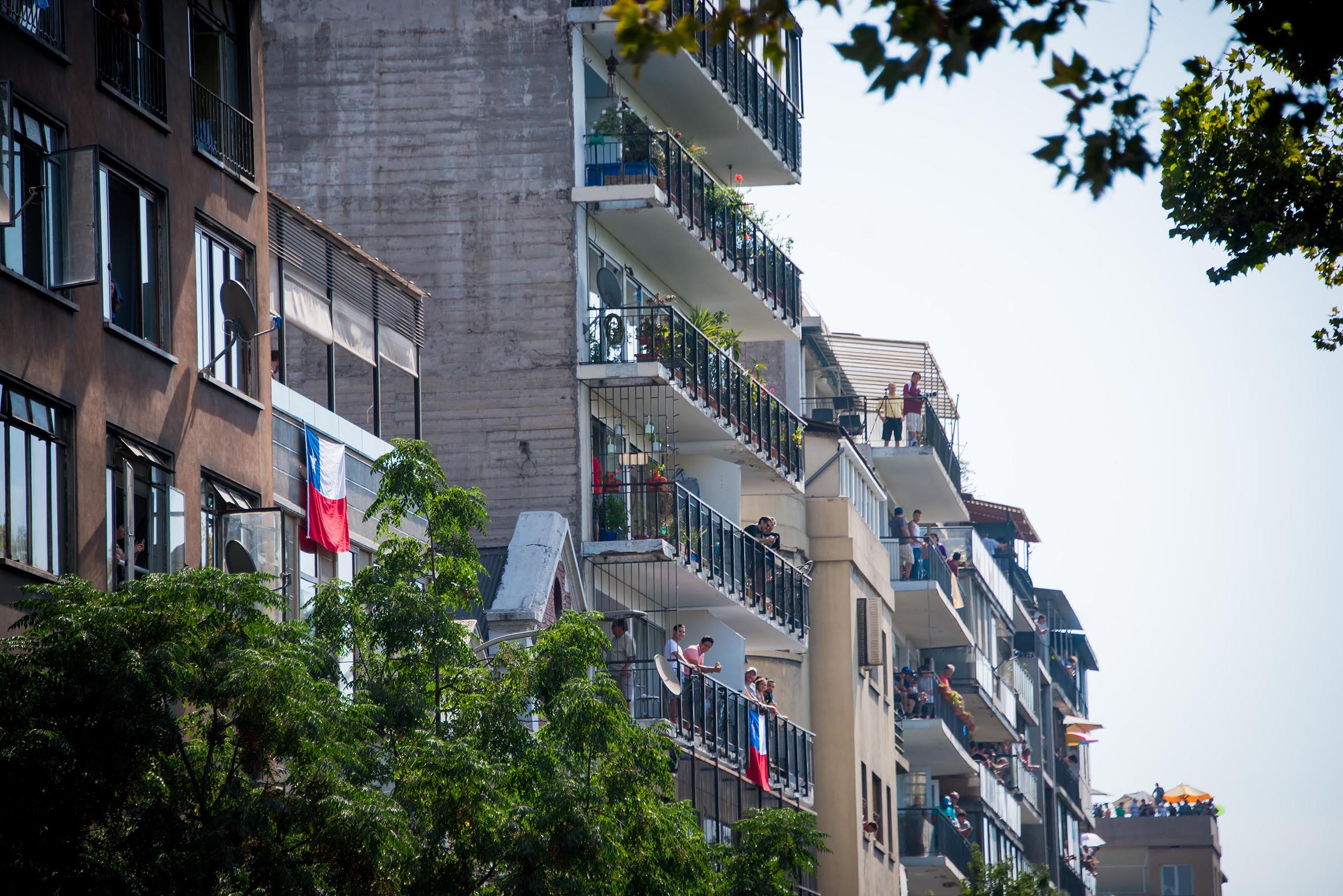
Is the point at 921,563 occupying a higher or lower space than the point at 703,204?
lower

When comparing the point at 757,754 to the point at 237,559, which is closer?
the point at 237,559

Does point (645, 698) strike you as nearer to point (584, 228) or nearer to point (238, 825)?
point (584, 228)

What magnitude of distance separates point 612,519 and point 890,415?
22.7 m

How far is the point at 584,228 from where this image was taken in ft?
115

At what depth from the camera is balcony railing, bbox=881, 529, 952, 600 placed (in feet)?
179

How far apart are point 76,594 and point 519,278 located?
18326 millimetres

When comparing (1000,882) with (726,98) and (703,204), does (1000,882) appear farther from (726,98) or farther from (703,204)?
(726,98)

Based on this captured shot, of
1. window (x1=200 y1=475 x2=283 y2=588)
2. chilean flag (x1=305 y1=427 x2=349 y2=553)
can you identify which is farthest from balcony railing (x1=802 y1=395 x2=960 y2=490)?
window (x1=200 y1=475 x2=283 y2=588)

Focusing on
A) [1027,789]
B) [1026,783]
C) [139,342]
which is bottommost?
[1027,789]

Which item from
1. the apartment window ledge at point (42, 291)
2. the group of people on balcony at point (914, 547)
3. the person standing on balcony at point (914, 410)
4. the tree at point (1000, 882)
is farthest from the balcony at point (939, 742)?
the apartment window ledge at point (42, 291)

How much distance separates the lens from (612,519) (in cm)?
Answer: 3459

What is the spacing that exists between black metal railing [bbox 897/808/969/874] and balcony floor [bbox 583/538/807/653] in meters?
10.6

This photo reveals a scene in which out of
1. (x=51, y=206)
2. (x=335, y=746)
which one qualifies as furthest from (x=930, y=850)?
(x=335, y=746)

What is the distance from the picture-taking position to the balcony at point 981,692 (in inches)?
2387
